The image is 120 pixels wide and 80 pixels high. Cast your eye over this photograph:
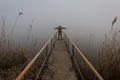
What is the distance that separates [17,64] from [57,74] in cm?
220

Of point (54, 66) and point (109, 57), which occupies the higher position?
point (109, 57)

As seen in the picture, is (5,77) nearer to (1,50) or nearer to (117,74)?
(1,50)

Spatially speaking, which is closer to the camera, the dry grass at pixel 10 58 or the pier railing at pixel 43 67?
the pier railing at pixel 43 67

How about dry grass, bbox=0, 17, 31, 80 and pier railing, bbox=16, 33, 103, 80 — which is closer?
pier railing, bbox=16, 33, 103, 80

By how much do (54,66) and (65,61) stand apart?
776 mm

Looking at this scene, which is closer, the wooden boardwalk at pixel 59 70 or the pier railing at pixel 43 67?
the pier railing at pixel 43 67

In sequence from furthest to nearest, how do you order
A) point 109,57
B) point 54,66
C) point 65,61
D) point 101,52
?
1. point 65,61
2. point 54,66
3. point 101,52
4. point 109,57

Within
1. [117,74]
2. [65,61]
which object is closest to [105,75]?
[117,74]

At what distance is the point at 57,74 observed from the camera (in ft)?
18.6

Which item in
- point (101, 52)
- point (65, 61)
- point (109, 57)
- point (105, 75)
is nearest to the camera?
point (105, 75)

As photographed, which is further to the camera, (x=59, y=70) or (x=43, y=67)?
(x=43, y=67)

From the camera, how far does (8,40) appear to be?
25.2 feet

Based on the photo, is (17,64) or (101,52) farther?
(17,64)

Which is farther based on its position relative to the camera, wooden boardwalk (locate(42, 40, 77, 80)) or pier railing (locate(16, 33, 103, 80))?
wooden boardwalk (locate(42, 40, 77, 80))
